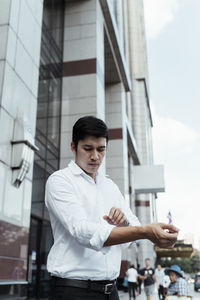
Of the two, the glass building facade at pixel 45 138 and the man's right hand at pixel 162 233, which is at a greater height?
the glass building facade at pixel 45 138

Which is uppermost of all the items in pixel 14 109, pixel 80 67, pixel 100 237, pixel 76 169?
pixel 80 67

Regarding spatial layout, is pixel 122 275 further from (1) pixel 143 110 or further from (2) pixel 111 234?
(1) pixel 143 110

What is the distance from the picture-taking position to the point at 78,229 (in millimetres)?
1490

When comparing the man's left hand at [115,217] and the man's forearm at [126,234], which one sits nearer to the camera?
the man's forearm at [126,234]

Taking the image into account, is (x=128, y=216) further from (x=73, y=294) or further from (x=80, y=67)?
(x=80, y=67)

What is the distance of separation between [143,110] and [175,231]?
47.7 m

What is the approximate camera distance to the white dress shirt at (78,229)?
149 cm

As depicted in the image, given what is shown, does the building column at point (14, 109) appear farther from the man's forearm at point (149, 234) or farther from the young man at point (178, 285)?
the man's forearm at point (149, 234)

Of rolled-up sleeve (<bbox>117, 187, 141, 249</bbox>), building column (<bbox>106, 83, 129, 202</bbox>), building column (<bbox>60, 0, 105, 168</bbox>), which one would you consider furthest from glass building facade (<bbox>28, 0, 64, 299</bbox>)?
rolled-up sleeve (<bbox>117, 187, 141, 249</bbox>)

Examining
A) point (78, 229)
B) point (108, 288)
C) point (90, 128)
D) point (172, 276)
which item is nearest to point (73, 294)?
point (108, 288)

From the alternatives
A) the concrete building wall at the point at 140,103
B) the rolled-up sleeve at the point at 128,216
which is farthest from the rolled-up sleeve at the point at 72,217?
the concrete building wall at the point at 140,103

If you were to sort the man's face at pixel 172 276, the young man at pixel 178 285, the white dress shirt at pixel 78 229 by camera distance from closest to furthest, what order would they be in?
the white dress shirt at pixel 78 229 < the young man at pixel 178 285 < the man's face at pixel 172 276

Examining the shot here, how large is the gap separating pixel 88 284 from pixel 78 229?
0.37m

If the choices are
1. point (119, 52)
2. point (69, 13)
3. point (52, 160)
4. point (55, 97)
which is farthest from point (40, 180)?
point (119, 52)
